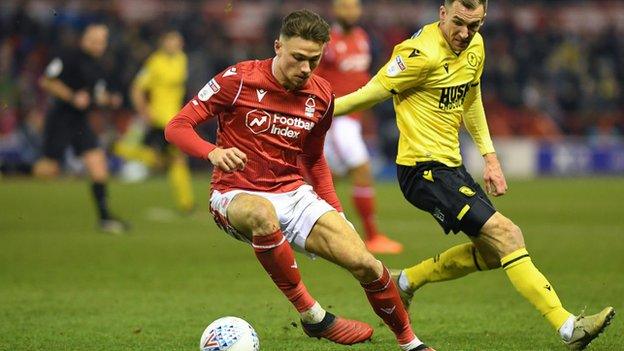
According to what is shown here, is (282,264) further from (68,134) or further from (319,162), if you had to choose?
(68,134)

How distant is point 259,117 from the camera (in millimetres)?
6184

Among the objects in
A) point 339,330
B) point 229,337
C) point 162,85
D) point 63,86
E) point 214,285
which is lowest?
point 162,85

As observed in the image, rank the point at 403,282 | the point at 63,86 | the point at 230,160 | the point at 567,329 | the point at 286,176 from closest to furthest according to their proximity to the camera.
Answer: the point at 230,160
the point at 567,329
the point at 286,176
the point at 403,282
the point at 63,86

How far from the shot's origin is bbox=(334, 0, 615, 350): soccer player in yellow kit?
6.40 meters

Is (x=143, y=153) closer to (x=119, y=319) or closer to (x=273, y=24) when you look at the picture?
(x=273, y=24)

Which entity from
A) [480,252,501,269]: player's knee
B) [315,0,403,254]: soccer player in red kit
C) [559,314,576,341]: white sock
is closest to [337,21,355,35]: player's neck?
[315,0,403,254]: soccer player in red kit

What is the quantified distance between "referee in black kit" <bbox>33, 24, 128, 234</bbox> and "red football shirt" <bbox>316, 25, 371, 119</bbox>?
2994 mm

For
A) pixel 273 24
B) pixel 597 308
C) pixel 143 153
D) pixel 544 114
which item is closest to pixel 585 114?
pixel 544 114

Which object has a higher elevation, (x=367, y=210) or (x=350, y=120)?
(x=350, y=120)

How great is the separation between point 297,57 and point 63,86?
25.3 feet

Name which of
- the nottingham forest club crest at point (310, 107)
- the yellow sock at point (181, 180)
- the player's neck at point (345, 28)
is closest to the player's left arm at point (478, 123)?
the nottingham forest club crest at point (310, 107)

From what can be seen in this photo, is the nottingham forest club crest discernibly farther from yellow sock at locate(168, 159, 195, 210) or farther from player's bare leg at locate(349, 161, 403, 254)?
yellow sock at locate(168, 159, 195, 210)

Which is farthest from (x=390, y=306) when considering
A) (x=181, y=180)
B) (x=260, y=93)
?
(x=181, y=180)

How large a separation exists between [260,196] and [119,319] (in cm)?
167
